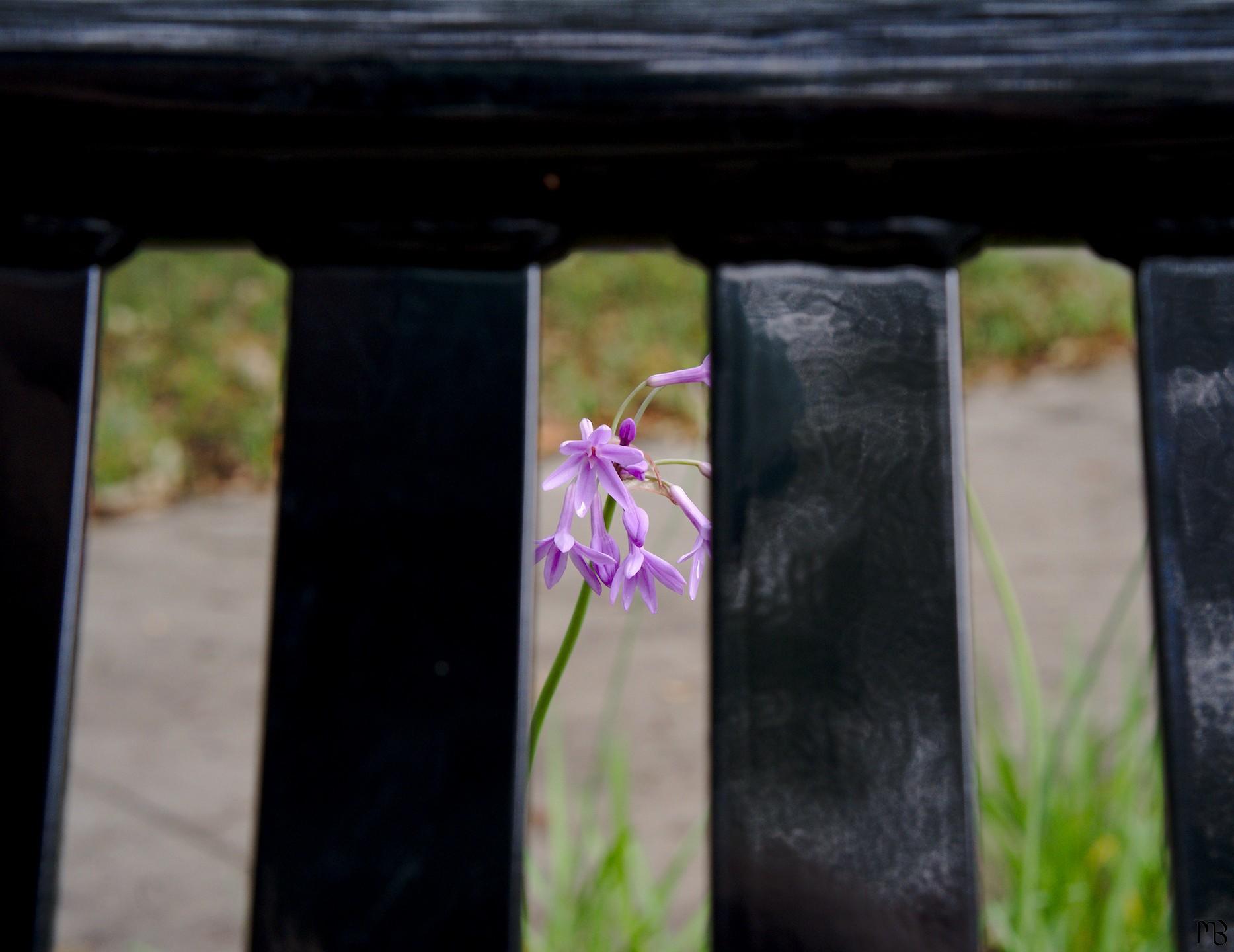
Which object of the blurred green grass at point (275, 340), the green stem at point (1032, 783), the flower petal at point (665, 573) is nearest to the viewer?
the flower petal at point (665, 573)

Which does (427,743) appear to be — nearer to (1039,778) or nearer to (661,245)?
(661,245)

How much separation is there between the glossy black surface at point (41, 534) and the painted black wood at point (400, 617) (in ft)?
→ 0.25

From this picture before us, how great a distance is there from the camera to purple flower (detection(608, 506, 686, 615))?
1.30ft

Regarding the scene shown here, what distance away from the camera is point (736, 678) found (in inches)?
13.4

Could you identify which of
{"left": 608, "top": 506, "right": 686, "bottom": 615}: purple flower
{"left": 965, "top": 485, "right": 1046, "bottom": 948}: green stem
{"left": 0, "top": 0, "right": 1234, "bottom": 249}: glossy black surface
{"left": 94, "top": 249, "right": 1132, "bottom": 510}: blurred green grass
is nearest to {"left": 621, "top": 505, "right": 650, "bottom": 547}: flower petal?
{"left": 608, "top": 506, "right": 686, "bottom": 615}: purple flower

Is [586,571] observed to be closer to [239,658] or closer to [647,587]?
[647,587]

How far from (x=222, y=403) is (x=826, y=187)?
323cm

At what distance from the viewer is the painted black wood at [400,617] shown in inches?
13.1

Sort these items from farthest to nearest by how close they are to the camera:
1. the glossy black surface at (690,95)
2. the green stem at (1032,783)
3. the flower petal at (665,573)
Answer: the green stem at (1032,783) → the flower petal at (665,573) → the glossy black surface at (690,95)

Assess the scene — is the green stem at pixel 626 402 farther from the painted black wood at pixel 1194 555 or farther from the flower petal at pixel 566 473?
the painted black wood at pixel 1194 555

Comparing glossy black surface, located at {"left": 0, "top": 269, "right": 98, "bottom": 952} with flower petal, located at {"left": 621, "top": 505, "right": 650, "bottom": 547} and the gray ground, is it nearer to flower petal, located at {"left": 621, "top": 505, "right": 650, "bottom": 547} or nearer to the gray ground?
flower petal, located at {"left": 621, "top": 505, "right": 650, "bottom": 547}

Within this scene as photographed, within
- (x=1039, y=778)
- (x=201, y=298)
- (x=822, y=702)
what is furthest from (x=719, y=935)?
(x=201, y=298)

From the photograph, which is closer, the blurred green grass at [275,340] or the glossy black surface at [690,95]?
the glossy black surface at [690,95]

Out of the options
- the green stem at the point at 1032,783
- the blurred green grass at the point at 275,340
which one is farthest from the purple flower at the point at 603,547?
the blurred green grass at the point at 275,340
